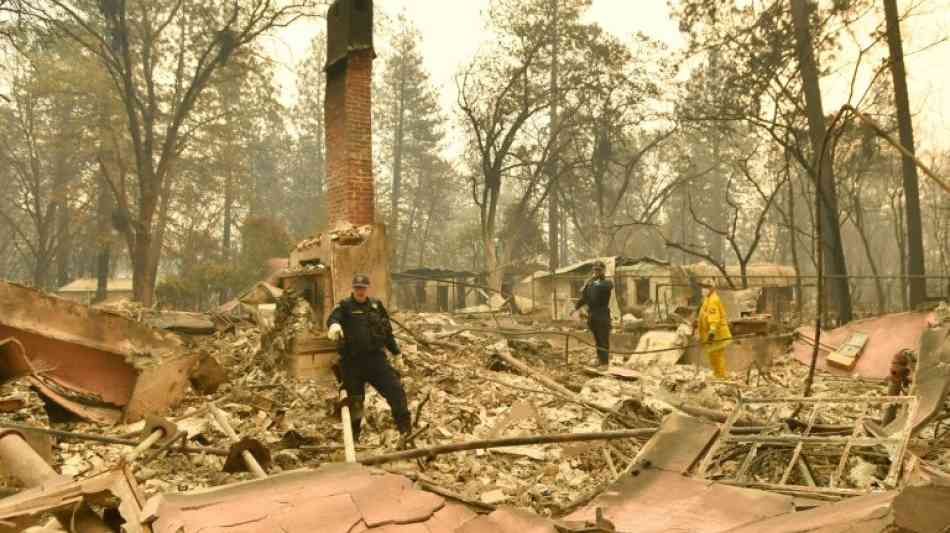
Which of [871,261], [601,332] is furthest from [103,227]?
[871,261]

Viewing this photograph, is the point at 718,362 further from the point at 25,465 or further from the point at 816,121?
the point at 816,121

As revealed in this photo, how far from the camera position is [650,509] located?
3.05 meters

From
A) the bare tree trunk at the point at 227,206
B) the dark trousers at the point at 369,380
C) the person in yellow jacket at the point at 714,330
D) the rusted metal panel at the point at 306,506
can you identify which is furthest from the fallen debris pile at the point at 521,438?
the bare tree trunk at the point at 227,206

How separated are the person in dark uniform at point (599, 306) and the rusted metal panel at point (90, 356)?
22.3 ft

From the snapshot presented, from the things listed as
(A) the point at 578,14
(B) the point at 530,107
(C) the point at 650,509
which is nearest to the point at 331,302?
(C) the point at 650,509

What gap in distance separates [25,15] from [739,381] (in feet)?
53.5

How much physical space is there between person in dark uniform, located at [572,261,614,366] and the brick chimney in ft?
13.4

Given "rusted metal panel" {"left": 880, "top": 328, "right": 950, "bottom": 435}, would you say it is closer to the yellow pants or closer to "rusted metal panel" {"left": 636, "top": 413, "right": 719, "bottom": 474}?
"rusted metal panel" {"left": 636, "top": 413, "right": 719, "bottom": 474}

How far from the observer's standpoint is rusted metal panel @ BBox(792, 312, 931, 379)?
11.3 meters

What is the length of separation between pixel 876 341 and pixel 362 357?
33.9 feet

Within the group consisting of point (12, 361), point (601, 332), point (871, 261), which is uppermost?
point (871, 261)

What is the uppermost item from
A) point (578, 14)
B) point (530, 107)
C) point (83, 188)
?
point (578, 14)

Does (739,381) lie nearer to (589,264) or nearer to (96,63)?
(589,264)

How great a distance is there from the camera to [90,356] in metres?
7.07
